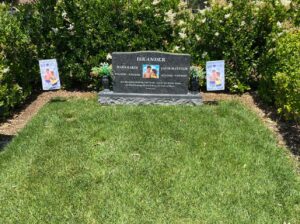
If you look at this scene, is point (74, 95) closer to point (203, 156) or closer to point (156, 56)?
point (156, 56)

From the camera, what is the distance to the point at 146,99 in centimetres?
731

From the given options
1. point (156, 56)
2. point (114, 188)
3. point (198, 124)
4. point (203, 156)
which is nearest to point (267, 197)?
point (203, 156)

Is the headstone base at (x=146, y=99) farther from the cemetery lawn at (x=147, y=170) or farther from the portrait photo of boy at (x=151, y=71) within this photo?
the cemetery lawn at (x=147, y=170)

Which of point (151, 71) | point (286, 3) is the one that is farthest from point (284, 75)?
point (151, 71)

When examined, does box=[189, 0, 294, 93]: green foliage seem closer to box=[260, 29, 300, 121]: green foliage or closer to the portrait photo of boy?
box=[260, 29, 300, 121]: green foliage

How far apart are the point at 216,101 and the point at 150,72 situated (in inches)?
49.9

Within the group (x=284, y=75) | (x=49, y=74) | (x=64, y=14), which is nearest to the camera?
(x=284, y=75)

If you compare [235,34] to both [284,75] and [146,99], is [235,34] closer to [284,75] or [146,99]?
[284,75]

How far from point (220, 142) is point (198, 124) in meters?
0.68

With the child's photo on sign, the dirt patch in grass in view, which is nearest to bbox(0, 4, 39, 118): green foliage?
the dirt patch in grass

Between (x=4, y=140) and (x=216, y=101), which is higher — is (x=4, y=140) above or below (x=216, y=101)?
below

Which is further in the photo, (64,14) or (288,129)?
(64,14)

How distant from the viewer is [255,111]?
6934 mm

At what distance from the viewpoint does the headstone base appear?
23.7ft
